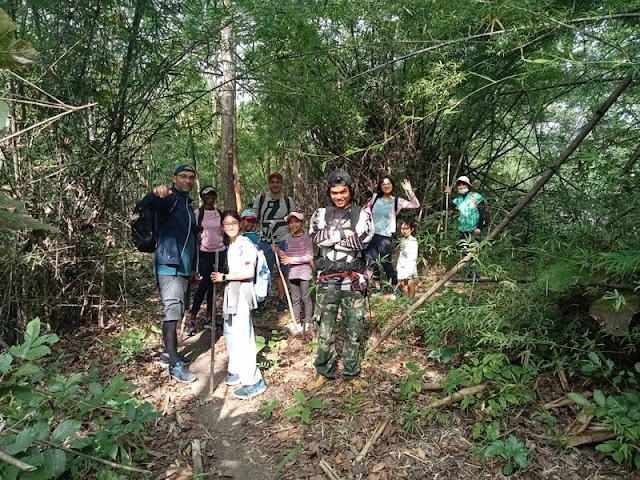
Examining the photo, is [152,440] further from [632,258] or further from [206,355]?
[632,258]

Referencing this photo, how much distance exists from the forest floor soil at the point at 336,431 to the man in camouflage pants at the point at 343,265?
0.43 m

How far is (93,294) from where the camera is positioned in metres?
4.22

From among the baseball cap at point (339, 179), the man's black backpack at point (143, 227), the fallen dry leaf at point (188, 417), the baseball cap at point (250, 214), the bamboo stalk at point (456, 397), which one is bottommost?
the fallen dry leaf at point (188, 417)

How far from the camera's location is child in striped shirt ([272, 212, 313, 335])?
14.9 ft

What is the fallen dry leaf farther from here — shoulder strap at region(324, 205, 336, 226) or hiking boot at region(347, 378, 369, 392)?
shoulder strap at region(324, 205, 336, 226)

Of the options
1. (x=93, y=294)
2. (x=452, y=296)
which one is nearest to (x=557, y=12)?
(x=452, y=296)

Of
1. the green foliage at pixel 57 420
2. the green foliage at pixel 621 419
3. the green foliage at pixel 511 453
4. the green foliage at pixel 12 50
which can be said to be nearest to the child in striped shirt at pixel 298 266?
the green foliage at pixel 57 420

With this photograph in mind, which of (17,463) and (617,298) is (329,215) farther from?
(17,463)

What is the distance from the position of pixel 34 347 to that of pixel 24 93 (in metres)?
2.64

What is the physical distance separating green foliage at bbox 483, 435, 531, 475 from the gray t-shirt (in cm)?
336

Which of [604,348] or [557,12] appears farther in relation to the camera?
[604,348]

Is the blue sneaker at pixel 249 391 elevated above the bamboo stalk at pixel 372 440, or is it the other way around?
the blue sneaker at pixel 249 391

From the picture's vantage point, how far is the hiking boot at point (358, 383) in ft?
11.1

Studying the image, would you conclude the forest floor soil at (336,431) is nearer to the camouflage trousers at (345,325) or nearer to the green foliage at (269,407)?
the green foliage at (269,407)
